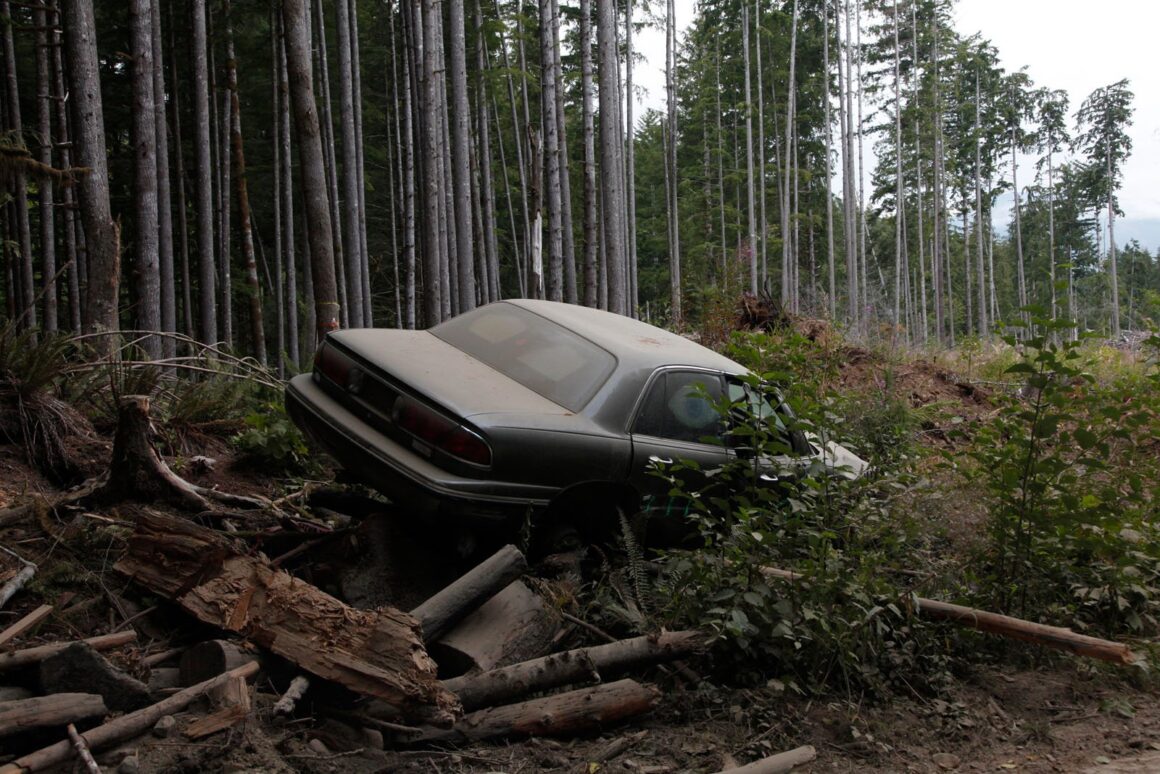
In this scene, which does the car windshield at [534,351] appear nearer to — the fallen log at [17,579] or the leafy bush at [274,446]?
the leafy bush at [274,446]

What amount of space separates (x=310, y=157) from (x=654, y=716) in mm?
7095

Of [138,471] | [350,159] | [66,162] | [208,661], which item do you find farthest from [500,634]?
[350,159]

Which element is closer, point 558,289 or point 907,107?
point 558,289

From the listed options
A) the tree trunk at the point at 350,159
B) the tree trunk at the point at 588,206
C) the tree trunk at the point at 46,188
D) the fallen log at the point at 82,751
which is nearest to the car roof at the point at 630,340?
the fallen log at the point at 82,751

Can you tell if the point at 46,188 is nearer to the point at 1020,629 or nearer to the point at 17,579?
the point at 17,579

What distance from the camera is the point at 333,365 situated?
202 inches

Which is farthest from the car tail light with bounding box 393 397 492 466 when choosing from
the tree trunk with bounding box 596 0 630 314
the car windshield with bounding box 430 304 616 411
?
the tree trunk with bounding box 596 0 630 314

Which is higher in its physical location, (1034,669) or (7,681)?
(7,681)

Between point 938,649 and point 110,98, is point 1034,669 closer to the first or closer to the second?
point 938,649

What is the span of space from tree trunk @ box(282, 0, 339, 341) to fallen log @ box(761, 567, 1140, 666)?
6195 millimetres

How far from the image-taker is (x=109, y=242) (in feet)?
27.9

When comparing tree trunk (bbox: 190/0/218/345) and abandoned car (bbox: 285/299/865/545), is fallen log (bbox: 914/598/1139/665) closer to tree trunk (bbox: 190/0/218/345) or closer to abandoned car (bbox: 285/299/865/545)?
abandoned car (bbox: 285/299/865/545)

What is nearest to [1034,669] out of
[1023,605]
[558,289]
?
[1023,605]

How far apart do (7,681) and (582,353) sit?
335 cm
